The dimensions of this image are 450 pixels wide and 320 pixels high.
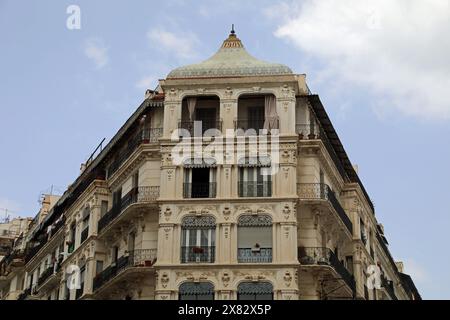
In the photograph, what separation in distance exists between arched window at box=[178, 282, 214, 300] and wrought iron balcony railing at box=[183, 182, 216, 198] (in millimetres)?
4722

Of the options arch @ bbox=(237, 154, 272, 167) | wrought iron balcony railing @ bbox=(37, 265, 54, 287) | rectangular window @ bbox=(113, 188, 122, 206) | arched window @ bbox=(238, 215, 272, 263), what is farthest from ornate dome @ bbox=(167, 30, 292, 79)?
wrought iron balcony railing @ bbox=(37, 265, 54, 287)

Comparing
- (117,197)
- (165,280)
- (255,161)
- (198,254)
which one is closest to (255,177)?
(255,161)

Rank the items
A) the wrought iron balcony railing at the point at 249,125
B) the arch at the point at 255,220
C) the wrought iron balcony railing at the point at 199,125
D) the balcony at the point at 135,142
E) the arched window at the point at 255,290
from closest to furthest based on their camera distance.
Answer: the arched window at the point at 255,290 → the arch at the point at 255,220 → the wrought iron balcony railing at the point at 249,125 → the wrought iron balcony railing at the point at 199,125 → the balcony at the point at 135,142

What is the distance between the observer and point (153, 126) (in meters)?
52.5

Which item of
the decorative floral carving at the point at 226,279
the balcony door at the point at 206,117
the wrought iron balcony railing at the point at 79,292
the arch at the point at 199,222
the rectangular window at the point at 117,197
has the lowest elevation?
the decorative floral carving at the point at 226,279

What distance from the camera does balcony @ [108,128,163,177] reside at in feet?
170

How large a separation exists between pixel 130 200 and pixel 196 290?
733 cm

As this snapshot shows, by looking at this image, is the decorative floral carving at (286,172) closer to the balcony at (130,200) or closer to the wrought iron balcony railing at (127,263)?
the balcony at (130,200)

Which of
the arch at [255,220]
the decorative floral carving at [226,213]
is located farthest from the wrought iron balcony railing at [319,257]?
the decorative floral carving at [226,213]

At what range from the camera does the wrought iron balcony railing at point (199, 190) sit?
48.8 metres

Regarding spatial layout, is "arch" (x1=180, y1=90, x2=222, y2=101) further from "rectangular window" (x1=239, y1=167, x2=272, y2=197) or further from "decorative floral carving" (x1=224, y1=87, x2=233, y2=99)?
"rectangular window" (x1=239, y1=167, x2=272, y2=197)

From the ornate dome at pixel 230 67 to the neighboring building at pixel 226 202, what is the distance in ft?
0.28

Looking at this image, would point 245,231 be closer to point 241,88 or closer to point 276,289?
point 276,289
